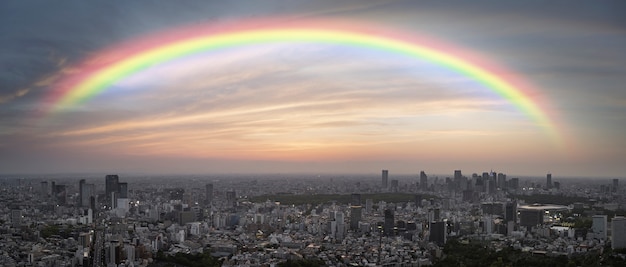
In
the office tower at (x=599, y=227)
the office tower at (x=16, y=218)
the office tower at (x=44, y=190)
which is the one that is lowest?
the office tower at (x=599, y=227)

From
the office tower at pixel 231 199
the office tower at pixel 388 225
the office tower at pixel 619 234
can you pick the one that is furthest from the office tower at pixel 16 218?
the office tower at pixel 619 234

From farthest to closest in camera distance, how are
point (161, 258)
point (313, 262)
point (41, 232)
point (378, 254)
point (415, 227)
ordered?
point (415, 227) < point (41, 232) < point (378, 254) < point (161, 258) < point (313, 262)

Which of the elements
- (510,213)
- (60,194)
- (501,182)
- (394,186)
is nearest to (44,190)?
(60,194)

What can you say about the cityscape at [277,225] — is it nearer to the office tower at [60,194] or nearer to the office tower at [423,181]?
the office tower at [60,194]

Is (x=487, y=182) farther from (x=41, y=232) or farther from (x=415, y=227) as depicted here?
(x=41, y=232)

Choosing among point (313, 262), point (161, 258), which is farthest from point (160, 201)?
point (313, 262)

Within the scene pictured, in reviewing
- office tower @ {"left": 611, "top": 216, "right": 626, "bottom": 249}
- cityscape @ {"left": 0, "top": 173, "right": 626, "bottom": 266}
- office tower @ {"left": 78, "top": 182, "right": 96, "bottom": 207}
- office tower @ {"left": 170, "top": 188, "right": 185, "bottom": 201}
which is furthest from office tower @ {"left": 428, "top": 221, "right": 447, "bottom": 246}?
office tower @ {"left": 170, "top": 188, "right": 185, "bottom": 201}
